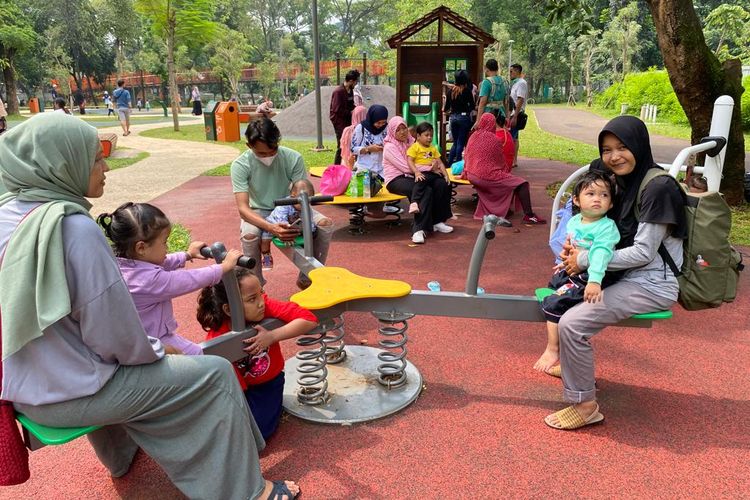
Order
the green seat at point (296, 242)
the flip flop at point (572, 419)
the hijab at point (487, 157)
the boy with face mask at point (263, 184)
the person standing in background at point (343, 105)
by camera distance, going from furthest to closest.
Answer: the person standing in background at point (343, 105)
the hijab at point (487, 157)
the green seat at point (296, 242)
the boy with face mask at point (263, 184)
the flip flop at point (572, 419)

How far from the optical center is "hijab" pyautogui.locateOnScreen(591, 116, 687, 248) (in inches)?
102

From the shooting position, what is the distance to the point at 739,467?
8.56 ft

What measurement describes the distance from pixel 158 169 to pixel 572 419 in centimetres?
1175

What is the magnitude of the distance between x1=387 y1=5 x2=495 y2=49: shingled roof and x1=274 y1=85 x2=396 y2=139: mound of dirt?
7061 mm

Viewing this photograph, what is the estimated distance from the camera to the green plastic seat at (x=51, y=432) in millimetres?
1854

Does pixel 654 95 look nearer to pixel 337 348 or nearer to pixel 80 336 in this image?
pixel 337 348

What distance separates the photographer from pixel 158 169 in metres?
12.8

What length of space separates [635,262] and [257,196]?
9.39 feet

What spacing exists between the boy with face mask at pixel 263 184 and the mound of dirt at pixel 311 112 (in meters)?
14.3

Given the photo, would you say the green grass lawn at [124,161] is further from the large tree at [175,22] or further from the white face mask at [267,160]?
the white face mask at [267,160]

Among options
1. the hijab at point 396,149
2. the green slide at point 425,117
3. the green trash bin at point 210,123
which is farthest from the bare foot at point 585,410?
the green trash bin at point 210,123

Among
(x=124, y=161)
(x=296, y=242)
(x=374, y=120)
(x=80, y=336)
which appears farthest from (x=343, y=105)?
(x=80, y=336)

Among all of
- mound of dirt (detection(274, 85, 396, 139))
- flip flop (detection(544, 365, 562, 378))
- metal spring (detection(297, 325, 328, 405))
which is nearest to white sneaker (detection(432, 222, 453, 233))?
flip flop (detection(544, 365, 562, 378))

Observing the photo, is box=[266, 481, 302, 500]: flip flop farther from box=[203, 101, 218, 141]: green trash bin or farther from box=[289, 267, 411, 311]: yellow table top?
box=[203, 101, 218, 141]: green trash bin
